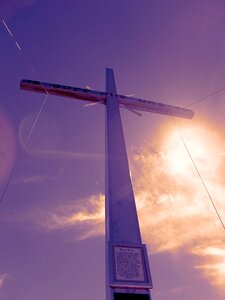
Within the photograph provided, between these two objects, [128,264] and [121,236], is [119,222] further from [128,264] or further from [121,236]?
[128,264]

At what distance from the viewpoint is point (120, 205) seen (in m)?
5.75

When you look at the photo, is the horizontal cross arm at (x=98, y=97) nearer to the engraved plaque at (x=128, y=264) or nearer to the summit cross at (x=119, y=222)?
the summit cross at (x=119, y=222)

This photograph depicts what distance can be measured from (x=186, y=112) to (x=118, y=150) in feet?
12.0

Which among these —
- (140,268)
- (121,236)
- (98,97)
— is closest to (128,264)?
(140,268)

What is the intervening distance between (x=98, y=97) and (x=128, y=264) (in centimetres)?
525

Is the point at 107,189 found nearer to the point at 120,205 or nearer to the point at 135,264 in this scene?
the point at 120,205

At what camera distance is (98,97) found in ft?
28.9

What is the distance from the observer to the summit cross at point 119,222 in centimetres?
472

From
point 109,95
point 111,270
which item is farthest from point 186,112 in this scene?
point 111,270

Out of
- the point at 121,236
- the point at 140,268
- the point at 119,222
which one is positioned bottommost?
the point at 140,268

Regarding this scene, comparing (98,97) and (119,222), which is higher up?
(98,97)

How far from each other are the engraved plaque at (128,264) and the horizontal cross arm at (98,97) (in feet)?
16.4

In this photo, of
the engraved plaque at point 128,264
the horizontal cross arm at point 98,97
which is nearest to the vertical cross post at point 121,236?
the engraved plaque at point 128,264

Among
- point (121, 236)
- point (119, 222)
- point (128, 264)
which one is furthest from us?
point (119, 222)
